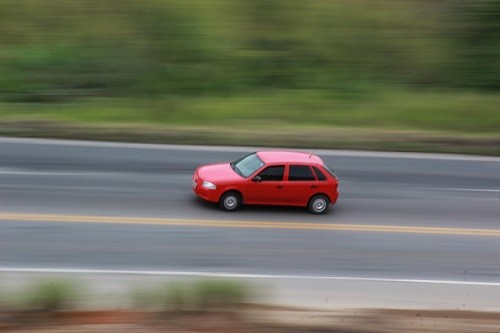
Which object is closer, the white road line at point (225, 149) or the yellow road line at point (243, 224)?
the yellow road line at point (243, 224)

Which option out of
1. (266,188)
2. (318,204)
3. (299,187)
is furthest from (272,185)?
(318,204)

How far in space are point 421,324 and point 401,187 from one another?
904 centimetres

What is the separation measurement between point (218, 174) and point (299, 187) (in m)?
1.67

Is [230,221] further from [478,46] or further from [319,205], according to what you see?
[478,46]

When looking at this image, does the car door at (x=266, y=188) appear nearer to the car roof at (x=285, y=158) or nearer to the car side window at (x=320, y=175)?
the car roof at (x=285, y=158)

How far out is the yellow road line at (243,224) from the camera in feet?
49.1

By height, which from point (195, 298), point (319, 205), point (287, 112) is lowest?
point (195, 298)

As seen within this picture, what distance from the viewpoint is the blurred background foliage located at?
24844 millimetres

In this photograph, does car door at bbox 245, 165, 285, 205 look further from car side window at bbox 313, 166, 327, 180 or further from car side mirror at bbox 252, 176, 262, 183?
car side window at bbox 313, 166, 327, 180

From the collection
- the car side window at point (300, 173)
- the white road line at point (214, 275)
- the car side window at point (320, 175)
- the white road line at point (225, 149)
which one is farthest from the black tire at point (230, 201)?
the white road line at point (225, 149)

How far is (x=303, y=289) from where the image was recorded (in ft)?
39.9

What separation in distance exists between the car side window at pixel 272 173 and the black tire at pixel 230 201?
65 centimetres

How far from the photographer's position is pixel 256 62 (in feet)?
94.4

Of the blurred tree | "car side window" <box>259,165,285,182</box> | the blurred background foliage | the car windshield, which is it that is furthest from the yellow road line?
the blurred tree
